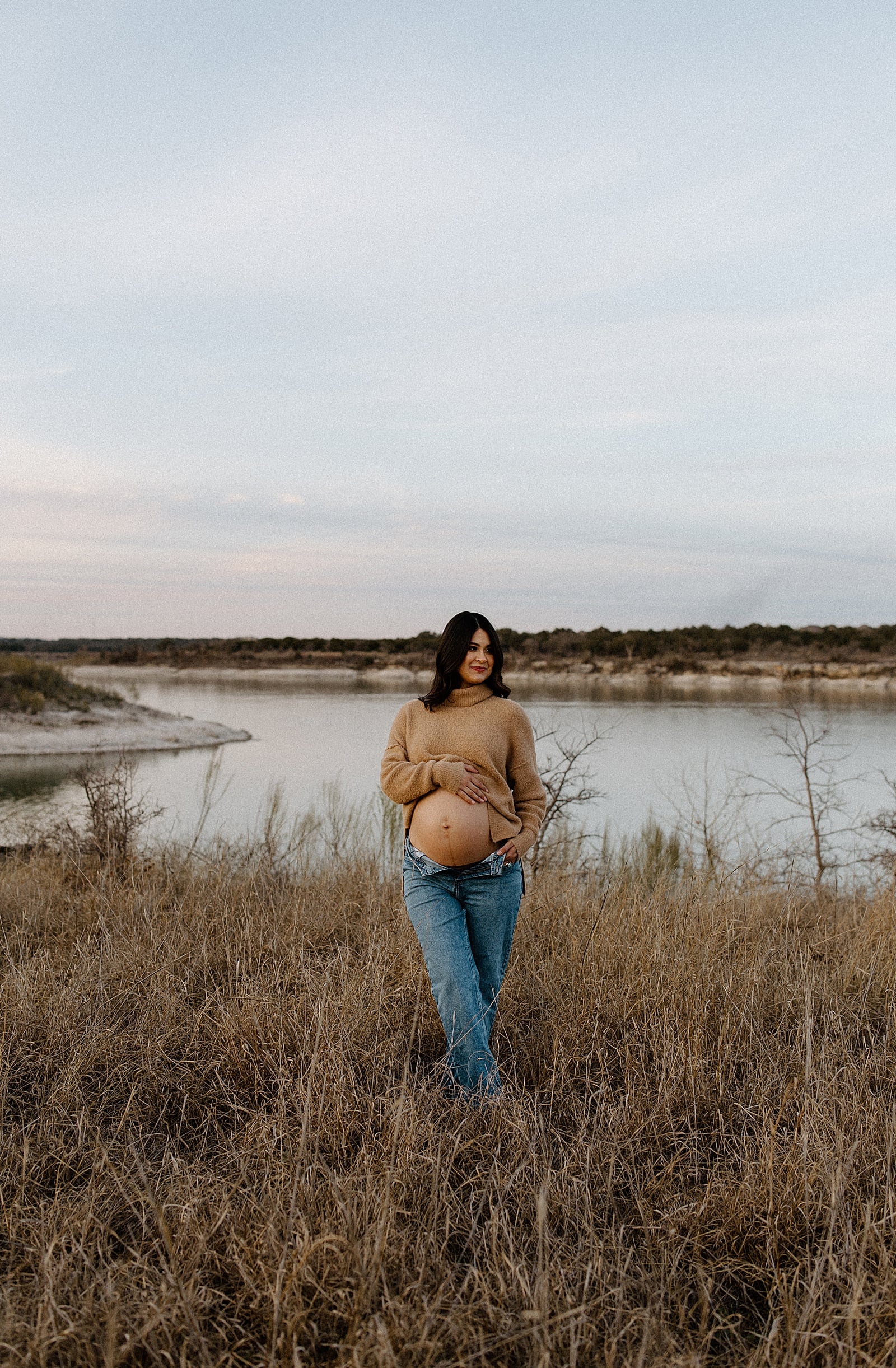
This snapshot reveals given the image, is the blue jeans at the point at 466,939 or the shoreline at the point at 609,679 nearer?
the blue jeans at the point at 466,939

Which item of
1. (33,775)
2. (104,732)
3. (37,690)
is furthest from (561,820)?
(37,690)

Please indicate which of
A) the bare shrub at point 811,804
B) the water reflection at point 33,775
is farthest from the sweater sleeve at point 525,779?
the water reflection at point 33,775

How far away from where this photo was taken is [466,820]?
319cm

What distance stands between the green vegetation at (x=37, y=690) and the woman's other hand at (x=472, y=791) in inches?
862

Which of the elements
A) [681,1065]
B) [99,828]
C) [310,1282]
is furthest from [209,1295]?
[99,828]

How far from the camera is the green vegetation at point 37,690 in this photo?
75.2ft

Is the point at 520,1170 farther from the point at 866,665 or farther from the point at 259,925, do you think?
the point at 866,665

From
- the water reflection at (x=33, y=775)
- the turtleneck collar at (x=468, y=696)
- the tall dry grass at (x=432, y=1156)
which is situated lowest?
the water reflection at (x=33, y=775)

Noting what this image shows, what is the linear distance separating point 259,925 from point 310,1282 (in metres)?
3.08

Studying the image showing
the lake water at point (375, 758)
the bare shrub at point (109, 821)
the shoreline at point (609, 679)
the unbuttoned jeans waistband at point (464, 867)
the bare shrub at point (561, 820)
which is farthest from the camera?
the shoreline at point (609, 679)

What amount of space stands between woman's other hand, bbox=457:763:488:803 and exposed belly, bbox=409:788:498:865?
0.01 m

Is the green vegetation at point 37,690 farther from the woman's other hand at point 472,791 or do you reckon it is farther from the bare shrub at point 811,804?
the woman's other hand at point 472,791

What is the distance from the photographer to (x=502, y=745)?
3.40 m

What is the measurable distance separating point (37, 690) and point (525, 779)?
2343cm
